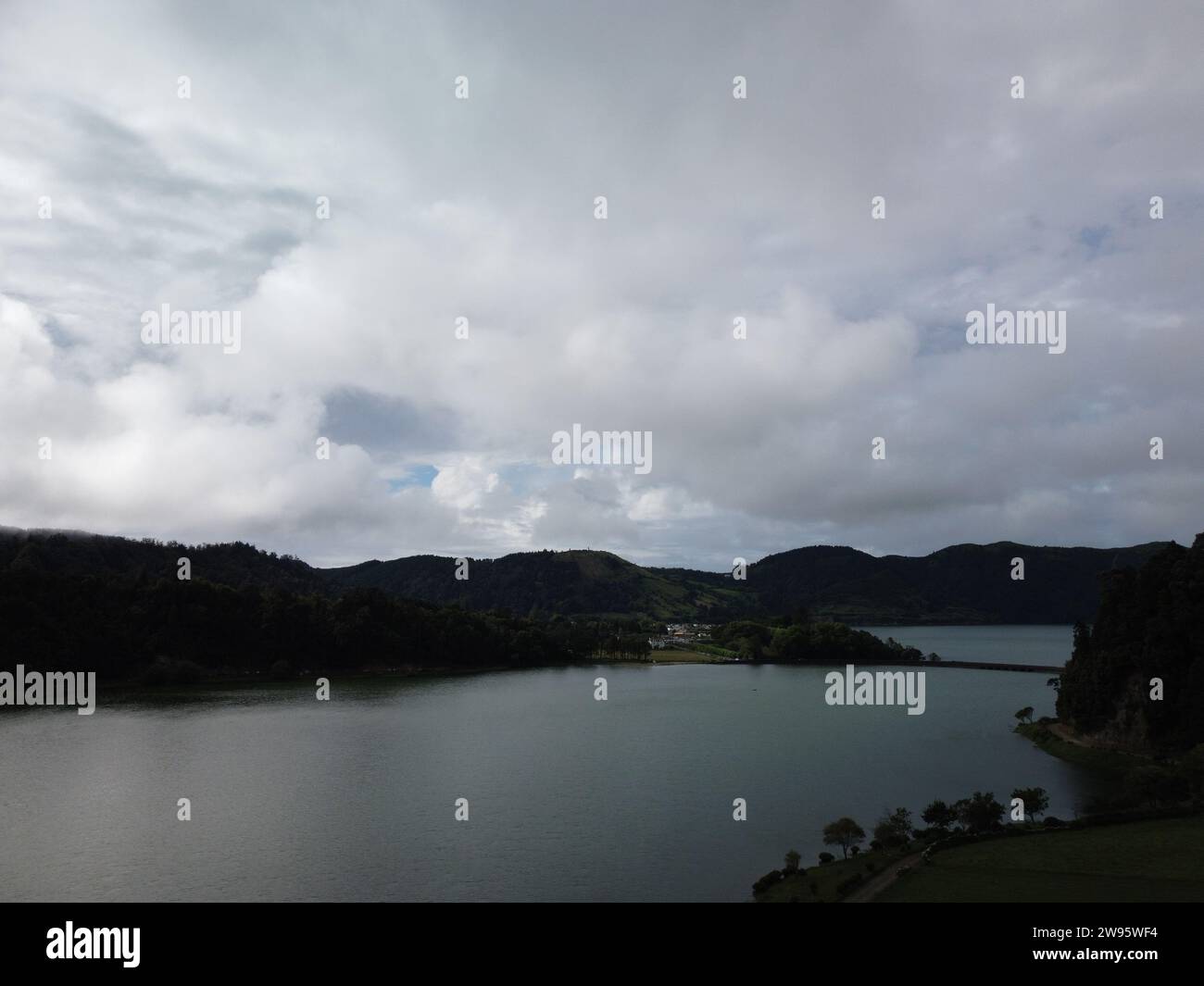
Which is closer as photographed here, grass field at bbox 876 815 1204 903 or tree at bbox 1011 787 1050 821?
grass field at bbox 876 815 1204 903

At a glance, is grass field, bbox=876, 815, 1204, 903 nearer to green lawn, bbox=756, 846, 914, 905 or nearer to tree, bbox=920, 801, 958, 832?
green lawn, bbox=756, 846, 914, 905

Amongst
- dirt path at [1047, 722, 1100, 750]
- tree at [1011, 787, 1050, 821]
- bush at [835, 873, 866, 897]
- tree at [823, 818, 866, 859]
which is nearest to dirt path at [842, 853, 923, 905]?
bush at [835, 873, 866, 897]

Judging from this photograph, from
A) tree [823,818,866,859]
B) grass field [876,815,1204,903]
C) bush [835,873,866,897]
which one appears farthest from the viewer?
tree [823,818,866,859]

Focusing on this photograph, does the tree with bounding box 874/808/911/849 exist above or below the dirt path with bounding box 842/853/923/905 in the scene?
below

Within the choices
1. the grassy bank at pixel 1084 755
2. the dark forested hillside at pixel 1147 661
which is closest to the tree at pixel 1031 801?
the grassy bank at pixel 1084 755

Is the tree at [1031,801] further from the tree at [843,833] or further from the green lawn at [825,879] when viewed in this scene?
the tree at [843,833]
